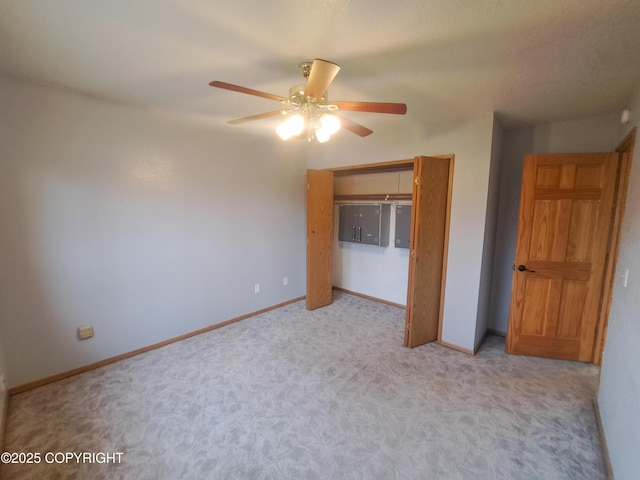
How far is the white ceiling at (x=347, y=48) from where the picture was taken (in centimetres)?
125

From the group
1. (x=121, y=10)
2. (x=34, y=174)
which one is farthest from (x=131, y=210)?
(x=121, y=10)

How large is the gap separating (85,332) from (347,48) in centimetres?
302

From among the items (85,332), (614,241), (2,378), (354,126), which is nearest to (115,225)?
(85,332)

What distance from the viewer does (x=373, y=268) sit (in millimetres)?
4262

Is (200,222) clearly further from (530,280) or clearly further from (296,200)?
(530,280)

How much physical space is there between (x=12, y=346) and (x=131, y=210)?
1.32 m

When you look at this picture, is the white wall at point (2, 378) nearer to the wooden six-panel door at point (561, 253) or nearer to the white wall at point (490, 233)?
the white wall at point (490, 233)

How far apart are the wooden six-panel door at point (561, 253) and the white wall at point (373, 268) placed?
1.39 meters

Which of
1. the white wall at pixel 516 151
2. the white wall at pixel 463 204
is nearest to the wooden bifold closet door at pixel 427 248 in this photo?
the white wall at pixel 463 204

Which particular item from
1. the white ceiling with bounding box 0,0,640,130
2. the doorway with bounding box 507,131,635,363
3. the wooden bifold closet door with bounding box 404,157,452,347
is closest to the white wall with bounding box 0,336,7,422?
the white ceiling with bounding box 0,0,640,130

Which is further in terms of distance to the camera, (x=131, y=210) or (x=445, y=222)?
(x=445, y=222)

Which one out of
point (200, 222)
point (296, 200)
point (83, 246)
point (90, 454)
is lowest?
point (90, 454)

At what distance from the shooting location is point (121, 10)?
4.20ft

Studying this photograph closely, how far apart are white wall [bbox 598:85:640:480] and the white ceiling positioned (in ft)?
2.52
